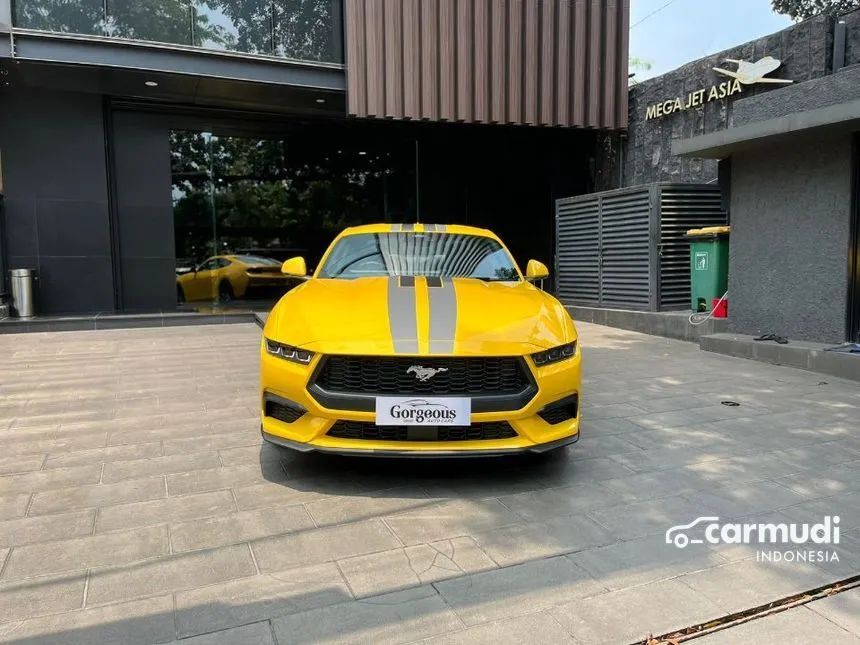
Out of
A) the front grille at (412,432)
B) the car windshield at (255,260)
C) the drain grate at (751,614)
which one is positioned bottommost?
the drain grate at (751,614)

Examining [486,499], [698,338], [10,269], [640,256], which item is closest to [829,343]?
[698,338]

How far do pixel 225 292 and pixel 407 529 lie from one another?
11.3 metres

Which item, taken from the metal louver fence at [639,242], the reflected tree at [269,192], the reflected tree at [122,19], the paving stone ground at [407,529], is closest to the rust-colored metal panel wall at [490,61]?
the metal louver fence at [639,242]

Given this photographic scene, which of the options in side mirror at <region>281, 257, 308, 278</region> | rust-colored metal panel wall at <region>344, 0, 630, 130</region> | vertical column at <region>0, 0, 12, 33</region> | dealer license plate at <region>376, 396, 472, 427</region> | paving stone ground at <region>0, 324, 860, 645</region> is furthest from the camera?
rust-colored metal panel wall at <region>344, 0, 630, 130</region>

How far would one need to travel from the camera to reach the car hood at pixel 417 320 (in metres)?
3.21

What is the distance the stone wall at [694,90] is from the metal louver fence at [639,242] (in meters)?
1.04

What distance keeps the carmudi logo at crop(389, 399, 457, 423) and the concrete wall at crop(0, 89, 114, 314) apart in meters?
10.3

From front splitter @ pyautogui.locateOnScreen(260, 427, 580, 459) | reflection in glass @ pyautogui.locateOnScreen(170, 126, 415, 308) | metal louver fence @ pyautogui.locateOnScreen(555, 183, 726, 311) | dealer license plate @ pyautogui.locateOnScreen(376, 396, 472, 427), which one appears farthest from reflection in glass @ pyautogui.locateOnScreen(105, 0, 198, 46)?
dealer license plate @ pyautogui.locateOnScreen(376, 396, 472, 427)

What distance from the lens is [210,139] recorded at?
1290cm

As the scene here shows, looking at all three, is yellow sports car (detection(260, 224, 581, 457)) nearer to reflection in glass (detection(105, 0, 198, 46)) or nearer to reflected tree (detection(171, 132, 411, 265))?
reflection in glass (detection(105, 0, 198, 46))

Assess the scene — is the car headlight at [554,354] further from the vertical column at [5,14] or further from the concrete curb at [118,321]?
the vertical column at [5,14]

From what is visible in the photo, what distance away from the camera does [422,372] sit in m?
3.19

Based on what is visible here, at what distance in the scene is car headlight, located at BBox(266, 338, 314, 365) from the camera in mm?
3271

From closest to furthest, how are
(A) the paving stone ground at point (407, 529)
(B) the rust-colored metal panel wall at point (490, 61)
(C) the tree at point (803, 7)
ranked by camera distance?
(A) the paving stone ground at point (407, 529) < (B) the rust-colored metal panel wall at point (490, 61) < (C) the tree at point (803, 7)
